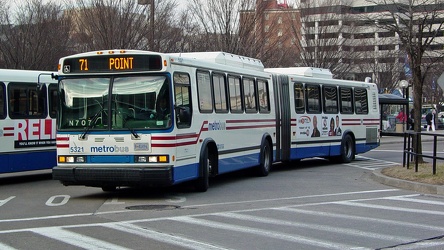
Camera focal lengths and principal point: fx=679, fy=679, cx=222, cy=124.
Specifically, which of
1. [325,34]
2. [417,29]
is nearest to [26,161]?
[417,29]

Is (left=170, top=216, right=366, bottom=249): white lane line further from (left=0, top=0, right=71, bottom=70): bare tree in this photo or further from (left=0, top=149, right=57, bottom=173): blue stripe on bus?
(left=0, top=0, right=71, bottom=70): bare tree

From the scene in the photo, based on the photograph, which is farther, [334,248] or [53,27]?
[53,27]

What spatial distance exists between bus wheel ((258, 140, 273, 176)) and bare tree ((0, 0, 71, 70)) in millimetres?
14797

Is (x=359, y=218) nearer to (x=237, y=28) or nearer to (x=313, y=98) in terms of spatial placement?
(x=313, y=98)

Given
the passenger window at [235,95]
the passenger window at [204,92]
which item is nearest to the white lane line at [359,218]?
the passenger window at [204,92]

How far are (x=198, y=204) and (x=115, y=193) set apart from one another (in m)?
2.81

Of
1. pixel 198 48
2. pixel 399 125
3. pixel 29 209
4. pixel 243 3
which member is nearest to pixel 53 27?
pixel 198 48

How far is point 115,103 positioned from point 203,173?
271 centimetres

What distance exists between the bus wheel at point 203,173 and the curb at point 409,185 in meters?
4.97

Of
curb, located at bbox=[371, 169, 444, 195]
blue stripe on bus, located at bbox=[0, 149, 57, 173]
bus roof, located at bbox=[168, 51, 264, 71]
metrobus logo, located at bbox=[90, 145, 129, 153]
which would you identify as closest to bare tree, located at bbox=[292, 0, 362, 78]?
bus roof, located at bbox=[168, 51, 264, 71]

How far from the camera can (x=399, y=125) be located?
44531 mm

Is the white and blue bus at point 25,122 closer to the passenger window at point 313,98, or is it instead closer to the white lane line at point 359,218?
the white lane line at point 359,218

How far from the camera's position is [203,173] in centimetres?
1530

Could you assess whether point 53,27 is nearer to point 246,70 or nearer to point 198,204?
point 246,70
